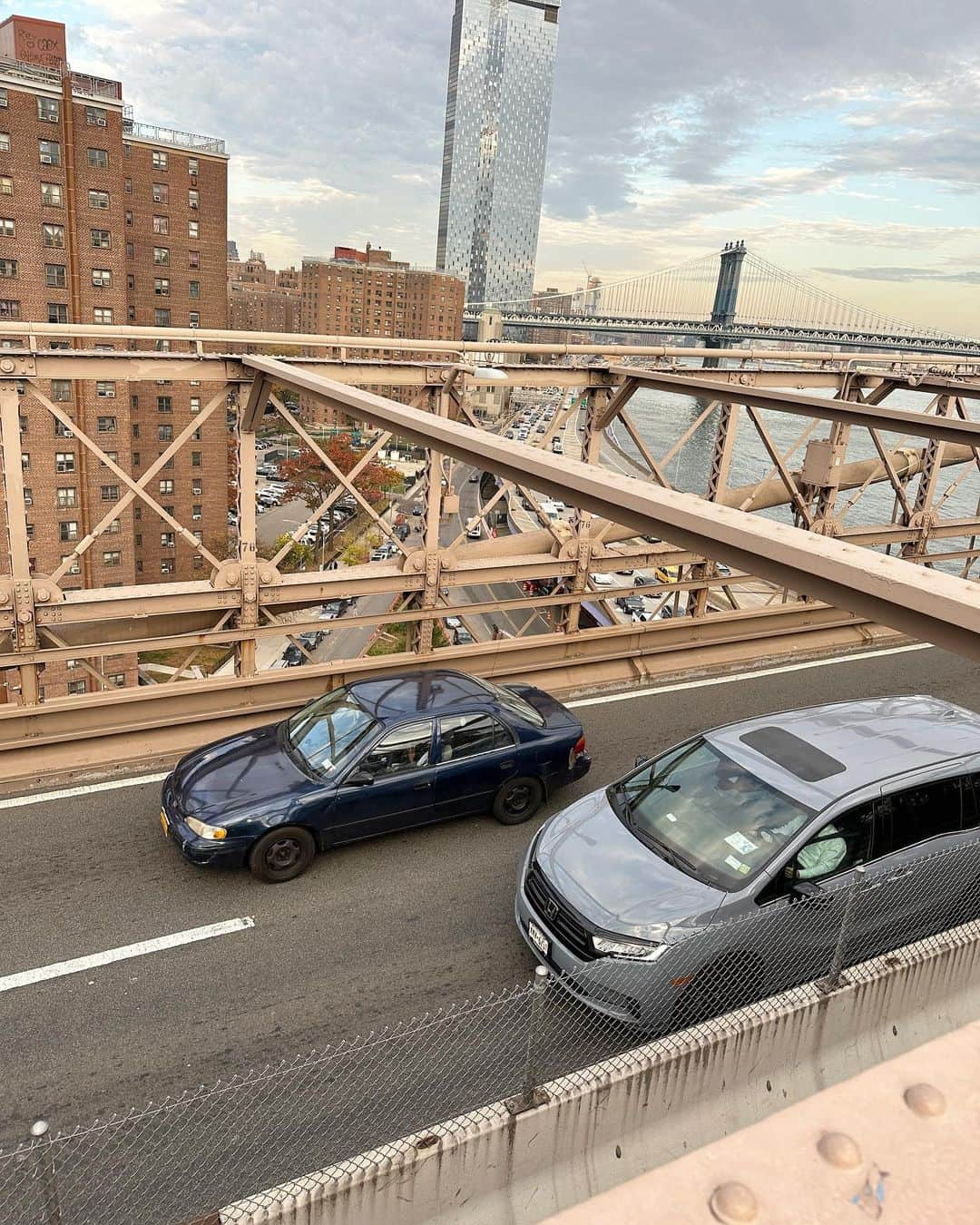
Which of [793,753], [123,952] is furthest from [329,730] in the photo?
[793,753]

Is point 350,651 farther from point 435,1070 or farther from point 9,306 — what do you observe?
point 435,1070

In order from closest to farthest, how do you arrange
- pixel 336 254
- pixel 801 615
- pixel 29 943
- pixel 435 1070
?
→ pixel 435 1070 → pixel 29 943 → pixel 801 615 → pixel 336 254

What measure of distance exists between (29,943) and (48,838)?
106 cm

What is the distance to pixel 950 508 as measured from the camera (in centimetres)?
5453

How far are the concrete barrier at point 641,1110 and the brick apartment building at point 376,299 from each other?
397 ft

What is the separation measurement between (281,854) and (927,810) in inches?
162

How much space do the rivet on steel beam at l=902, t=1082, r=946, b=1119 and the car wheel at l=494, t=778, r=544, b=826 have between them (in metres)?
3.72

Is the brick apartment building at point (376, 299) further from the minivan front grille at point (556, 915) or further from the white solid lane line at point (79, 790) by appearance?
the minivan front grille at point (556, 915)

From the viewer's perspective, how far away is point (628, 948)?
447 cm

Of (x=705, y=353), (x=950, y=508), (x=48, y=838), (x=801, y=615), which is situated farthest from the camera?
(x=950, y=508)

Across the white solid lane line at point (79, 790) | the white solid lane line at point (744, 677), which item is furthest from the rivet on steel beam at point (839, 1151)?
the white solid lane line at point (744, 677)

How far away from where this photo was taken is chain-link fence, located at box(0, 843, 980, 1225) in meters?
3.66

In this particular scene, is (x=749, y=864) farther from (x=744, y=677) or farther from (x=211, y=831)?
(x=744, y=677)

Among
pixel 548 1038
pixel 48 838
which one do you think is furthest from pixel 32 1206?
pixel 48 838
